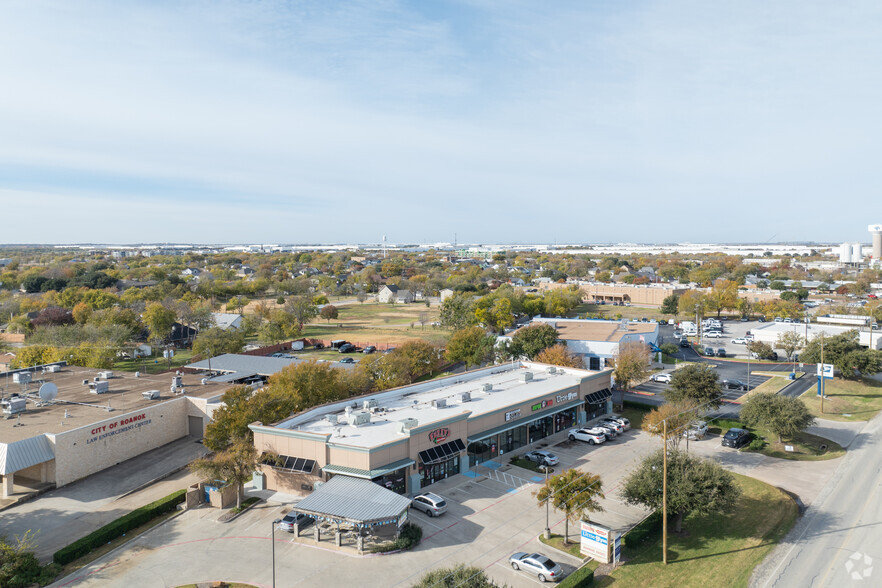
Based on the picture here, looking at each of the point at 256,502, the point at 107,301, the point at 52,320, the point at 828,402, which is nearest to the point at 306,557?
the point at 256,502

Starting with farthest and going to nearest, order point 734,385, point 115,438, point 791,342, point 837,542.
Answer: point 791,342 < point 734,385 < point 115,438 < point 837,542

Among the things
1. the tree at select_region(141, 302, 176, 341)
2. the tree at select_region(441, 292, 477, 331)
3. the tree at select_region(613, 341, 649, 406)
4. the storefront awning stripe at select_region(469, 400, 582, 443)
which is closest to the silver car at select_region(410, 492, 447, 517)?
the storefront awning stripe at select_region(469, 400, 582, 443)

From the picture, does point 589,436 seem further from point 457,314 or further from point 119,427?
point 457,314

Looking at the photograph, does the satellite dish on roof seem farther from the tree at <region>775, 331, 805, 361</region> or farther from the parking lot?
the tree at <region>775, 331, 805, 361</region>

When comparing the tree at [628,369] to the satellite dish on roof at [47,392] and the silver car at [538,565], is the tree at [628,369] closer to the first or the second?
the silver car at [538,565]

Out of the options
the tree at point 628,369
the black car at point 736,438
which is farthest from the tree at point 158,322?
the black car at point 736,438

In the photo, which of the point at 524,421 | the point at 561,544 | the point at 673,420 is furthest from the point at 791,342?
the point at 561,544

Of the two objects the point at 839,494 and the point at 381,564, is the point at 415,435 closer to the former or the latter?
the point at 381,564
